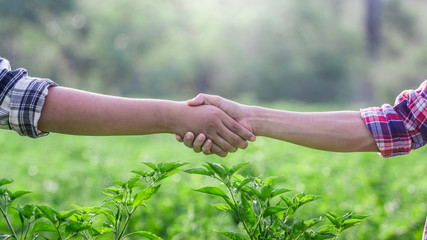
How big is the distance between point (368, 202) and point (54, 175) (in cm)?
297

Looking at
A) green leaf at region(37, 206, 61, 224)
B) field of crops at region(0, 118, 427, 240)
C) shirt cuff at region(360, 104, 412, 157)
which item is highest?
Result: shirt cuff at region(360, 104, 412, 157)

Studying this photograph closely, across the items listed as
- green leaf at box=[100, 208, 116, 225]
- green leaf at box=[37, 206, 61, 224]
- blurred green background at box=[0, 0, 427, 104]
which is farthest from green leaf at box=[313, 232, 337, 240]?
blurred green background at box=[0, 0, 427, 104]

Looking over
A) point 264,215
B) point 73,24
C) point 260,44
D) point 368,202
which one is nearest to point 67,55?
point 73,24

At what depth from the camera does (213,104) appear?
2.24m

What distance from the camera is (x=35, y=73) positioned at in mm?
25453

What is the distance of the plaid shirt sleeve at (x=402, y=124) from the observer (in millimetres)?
1733

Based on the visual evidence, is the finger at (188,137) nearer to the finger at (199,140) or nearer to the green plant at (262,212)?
the finger at (199,140)

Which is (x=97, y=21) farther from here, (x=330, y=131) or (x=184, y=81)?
(x=330, y=131)

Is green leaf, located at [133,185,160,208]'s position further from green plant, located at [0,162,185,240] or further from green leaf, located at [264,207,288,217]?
green leaf, located at [264,207,288,217]

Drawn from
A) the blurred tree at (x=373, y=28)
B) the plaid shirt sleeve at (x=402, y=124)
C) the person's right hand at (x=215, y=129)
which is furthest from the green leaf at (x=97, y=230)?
the blurred tree at (x=373, y=28)

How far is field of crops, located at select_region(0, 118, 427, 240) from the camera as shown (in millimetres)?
3240

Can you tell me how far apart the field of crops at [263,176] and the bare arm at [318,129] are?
0.20m

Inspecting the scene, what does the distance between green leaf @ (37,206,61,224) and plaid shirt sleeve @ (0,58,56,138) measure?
0.50m

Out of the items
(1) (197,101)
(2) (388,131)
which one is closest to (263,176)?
(1) (197,101)
